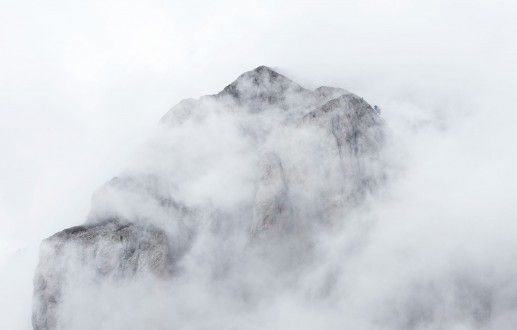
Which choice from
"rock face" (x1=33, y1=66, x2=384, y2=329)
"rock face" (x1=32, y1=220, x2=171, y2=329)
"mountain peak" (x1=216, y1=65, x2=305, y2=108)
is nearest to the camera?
"rock face" (x1=32, y1=220, x2=171, y2=329)

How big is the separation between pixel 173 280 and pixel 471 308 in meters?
91.0

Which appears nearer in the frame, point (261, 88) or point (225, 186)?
point (225, 186)

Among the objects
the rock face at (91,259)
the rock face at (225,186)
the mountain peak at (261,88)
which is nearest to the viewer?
the rock face at (91,259)

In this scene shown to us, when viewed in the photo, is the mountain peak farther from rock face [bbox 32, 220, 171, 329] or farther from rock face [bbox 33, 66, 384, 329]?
rock face [bbox 32, 220, 171, 329]

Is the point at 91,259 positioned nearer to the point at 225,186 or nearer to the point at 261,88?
the point at 225,186

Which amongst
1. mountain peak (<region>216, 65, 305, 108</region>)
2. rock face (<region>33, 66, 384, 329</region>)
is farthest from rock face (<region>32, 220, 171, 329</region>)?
mountain peak (<region>216, 65, 305, 108</region>)

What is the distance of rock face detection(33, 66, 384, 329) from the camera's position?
146375mm

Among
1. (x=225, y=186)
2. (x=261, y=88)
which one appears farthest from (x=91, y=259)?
(x=261, y=88)

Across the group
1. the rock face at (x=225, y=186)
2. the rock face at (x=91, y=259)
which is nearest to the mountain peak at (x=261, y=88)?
the rock face at (x=225, y=186)

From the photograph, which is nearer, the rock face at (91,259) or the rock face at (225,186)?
the rock face at (91,259)

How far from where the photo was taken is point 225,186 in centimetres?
17525

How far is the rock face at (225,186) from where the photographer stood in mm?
146375

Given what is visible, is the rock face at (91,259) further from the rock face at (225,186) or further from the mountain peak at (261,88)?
the mountain peak at (261,88)

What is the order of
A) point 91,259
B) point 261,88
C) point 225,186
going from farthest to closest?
point 261,88 → point 225,186 → point 91,259
